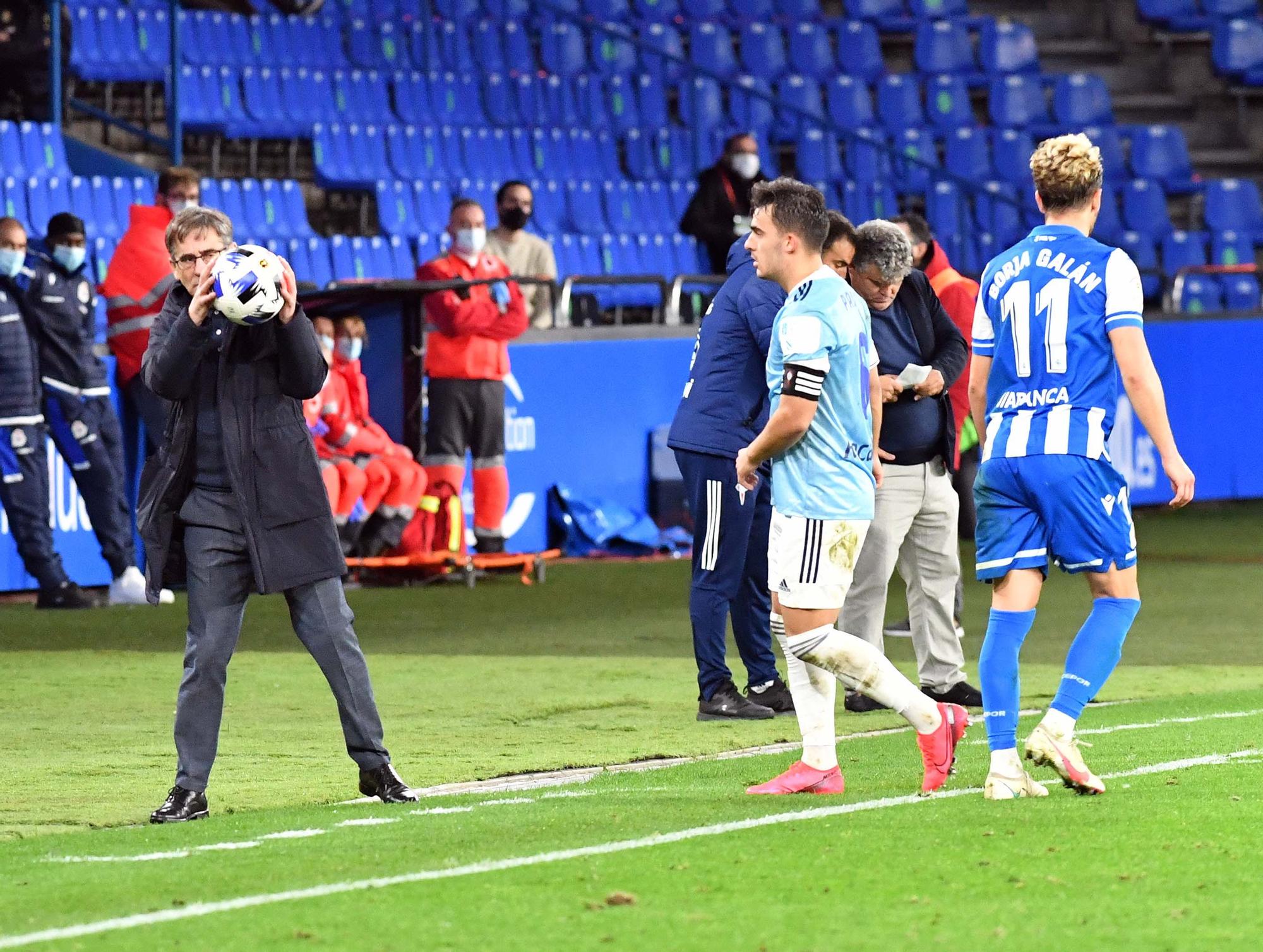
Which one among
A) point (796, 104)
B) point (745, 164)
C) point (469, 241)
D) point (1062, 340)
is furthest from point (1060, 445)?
point (796, 104)

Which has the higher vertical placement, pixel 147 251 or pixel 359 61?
pixel 359 61

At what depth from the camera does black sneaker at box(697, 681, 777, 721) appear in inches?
371

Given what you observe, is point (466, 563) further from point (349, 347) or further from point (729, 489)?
point (729, 489)

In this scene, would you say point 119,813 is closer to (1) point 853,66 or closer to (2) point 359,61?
(2) point 359,61

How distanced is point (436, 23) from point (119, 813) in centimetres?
1621

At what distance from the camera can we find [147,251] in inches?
553

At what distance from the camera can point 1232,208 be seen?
25.5 meters

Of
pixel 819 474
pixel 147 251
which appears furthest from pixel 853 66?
pixel 819 474

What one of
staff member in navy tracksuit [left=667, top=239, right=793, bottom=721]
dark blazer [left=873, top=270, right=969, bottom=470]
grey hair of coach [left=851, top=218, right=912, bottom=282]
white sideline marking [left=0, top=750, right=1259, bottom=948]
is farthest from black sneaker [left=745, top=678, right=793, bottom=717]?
white sideline marking [left=0, top=750, right=1259, bottom=948]

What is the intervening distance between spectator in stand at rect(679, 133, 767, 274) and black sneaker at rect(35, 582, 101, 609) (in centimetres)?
727

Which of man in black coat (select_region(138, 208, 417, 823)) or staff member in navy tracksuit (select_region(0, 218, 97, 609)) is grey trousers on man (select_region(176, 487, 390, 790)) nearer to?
man in black coat (select_region(138, 208, 417, 823))

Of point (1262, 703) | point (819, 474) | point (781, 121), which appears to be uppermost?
point (781, 121)

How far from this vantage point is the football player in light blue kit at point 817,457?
6.76 m

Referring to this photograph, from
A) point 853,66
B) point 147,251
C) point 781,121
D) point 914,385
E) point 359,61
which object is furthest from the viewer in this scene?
point 853,66
